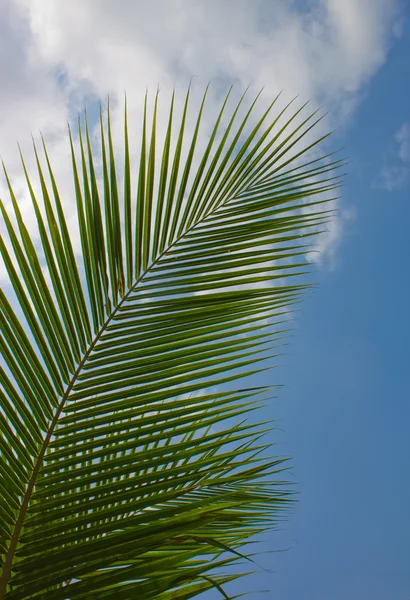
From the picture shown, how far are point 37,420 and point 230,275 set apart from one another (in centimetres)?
64

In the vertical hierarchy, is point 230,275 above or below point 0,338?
above

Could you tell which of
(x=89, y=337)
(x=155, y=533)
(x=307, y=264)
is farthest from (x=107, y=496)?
(x=307, y=264)

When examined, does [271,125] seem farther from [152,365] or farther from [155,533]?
[155,533]

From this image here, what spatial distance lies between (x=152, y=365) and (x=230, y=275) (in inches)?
14.2

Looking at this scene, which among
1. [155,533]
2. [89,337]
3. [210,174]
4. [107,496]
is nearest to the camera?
[155,533]

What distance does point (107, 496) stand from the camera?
1.05m

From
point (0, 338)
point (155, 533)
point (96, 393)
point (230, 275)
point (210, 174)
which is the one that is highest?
point (210, 174)

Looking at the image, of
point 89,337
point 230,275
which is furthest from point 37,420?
point 230,275

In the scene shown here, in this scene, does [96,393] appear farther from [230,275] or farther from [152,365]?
[230,275]

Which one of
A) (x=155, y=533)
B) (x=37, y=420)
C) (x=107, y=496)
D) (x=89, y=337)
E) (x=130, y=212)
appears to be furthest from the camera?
(x=130, y=212)

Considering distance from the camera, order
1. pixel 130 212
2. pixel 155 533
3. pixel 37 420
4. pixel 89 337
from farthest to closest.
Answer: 1. pixel 130 212
2. pixel 89 337
3. pixel 37 420
4. pixel 155 533

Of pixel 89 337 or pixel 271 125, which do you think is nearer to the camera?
pixel 89 337

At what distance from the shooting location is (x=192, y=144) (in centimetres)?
168

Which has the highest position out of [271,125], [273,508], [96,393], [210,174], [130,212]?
[271,125]
